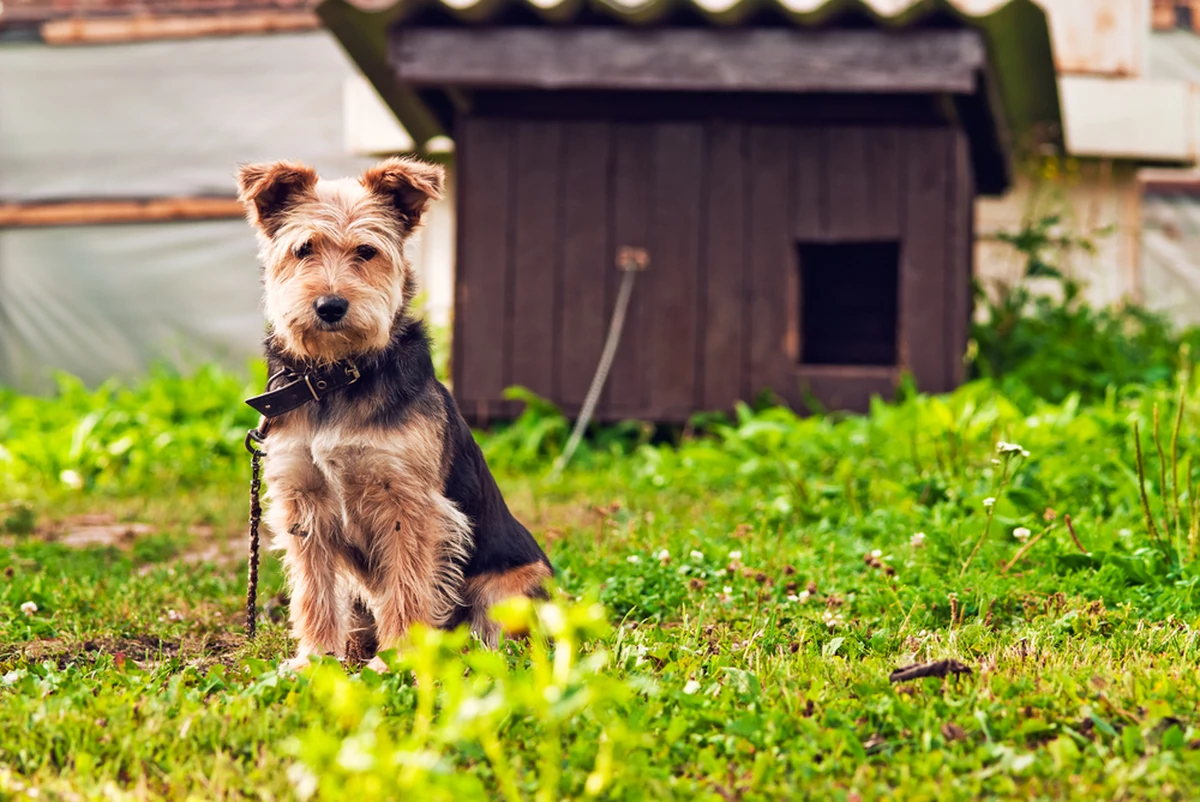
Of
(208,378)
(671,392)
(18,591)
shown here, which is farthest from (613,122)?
(18,591)

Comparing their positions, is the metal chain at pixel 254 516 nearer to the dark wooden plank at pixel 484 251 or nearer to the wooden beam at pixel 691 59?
the wooden beam at pixel 691 59

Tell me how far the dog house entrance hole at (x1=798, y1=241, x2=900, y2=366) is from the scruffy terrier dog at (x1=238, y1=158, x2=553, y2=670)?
7725mm

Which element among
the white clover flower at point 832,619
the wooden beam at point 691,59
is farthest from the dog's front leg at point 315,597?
the wooden beam at point 691,59

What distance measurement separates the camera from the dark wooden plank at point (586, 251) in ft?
31.8

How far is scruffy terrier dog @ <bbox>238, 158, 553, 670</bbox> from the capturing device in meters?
3.90

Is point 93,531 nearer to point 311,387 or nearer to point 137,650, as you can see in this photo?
point 137,650

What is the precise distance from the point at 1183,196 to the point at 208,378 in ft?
39.5

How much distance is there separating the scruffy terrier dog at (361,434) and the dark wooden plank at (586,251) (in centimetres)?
544

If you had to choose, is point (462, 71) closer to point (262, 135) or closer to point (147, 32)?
point (262, 135)

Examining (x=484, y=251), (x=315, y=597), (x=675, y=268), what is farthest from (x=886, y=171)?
(x=315, y=597)

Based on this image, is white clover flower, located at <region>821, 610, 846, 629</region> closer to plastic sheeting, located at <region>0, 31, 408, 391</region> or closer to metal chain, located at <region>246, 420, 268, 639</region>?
metal chain, located at <region>246, 420, 268, 639</region>

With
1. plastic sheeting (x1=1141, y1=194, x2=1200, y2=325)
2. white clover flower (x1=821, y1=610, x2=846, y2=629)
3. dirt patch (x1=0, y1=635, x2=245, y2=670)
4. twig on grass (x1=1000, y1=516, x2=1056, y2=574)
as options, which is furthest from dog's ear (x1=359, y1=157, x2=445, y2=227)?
plastic sheeting (x1=1141, y1=194, x2=1200, y2=325)

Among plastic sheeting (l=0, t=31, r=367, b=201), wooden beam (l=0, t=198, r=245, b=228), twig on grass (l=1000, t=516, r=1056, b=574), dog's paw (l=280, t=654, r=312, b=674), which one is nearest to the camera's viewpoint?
dog's paw (l=280, t=654, r=312, b=674)

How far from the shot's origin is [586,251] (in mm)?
9688
